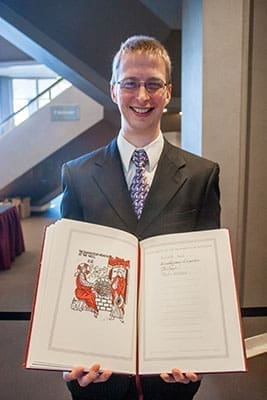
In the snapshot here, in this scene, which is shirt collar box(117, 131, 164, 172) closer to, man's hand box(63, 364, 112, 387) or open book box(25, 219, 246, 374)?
open book box(25, 219, 246, 374)

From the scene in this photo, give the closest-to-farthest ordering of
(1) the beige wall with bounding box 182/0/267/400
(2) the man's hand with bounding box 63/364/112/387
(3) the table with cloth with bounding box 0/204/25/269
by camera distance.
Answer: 1. (2) the man's hand with bounding box 63/364/112/387
2. (1) the beige wall with bounding box 182/0/267/400
3. (3) the table with cloth with bounding box 0/204/25/269

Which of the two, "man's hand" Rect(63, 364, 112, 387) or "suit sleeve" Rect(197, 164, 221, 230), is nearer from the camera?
"man's hand" Rect(63, 364, 112, 387)

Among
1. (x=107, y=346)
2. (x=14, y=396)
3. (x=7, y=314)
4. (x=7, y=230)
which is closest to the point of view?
(x=107, y=346)

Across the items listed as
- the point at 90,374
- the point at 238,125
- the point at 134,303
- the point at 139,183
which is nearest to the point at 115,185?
the point at 139,183

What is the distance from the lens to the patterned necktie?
3.39ft

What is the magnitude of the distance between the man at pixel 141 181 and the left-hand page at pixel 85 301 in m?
0.13

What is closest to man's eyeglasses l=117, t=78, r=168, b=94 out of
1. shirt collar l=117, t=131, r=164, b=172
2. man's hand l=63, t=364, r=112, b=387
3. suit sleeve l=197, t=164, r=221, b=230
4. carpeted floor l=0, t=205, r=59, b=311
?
shirt collar l=117, t=131, r=164, b=172

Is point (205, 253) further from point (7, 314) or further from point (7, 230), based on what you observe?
point (7, 230)

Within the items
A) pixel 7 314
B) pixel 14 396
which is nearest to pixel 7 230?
pixel 7 314

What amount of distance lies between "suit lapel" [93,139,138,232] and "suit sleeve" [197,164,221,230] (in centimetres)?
18

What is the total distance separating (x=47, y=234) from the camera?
87cm

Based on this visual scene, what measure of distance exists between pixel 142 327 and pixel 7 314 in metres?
3.05

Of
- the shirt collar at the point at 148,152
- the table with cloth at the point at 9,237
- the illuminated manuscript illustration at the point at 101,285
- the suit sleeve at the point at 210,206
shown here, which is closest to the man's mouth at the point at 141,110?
the shirt collar at the point at 148,152

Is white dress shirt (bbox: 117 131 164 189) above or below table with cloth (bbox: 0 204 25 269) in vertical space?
above
